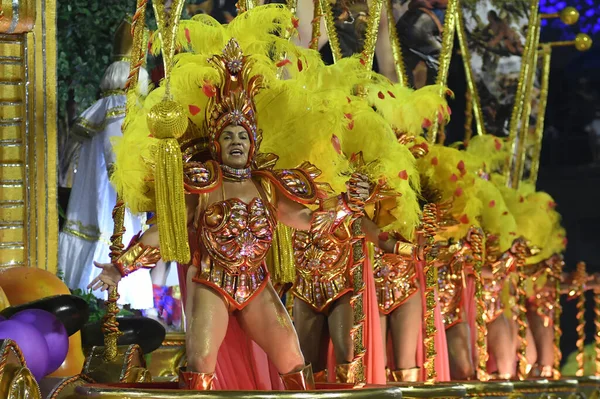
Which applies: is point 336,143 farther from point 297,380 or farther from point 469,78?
point 469,78

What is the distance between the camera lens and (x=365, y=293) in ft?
18.4

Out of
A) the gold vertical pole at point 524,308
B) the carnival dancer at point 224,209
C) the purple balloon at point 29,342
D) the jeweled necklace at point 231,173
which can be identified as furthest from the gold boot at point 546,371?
the purple balloon at point 29,342

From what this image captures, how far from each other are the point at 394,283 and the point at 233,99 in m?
2.07

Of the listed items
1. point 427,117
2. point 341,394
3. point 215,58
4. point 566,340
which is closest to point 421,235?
point 427,117

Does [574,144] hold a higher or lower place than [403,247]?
higher

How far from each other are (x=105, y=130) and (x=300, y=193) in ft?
7.10

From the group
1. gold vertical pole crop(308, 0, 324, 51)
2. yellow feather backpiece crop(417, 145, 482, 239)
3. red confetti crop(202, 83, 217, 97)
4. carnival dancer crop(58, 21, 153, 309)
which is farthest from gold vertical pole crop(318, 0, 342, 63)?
red confetti crop(202, 83, 217, 97)

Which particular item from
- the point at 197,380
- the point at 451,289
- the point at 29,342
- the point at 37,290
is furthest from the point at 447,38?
the point at 29,342

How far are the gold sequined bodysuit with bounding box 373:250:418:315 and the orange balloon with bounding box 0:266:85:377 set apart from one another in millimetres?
1843

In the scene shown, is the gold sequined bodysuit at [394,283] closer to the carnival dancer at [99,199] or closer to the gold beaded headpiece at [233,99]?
the carnival dancer at [99,199]

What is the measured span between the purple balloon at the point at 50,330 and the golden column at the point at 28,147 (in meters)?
1.69

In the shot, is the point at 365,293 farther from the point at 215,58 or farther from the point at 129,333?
the point at 215,58

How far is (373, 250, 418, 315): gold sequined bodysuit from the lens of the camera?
6.07 m

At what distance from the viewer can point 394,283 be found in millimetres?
6086
